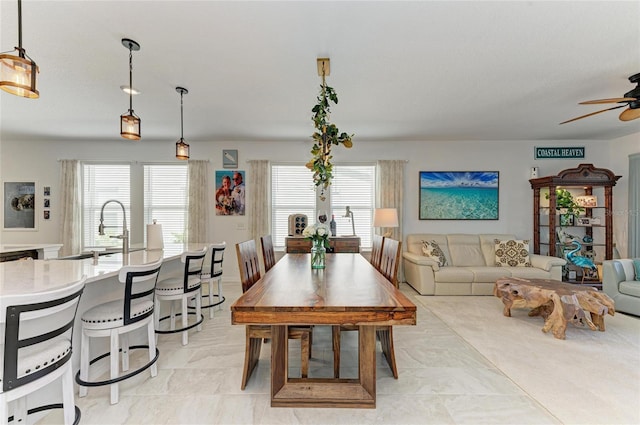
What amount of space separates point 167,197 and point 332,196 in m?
3.03

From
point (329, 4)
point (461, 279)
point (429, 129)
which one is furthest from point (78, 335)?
point (429, 129)

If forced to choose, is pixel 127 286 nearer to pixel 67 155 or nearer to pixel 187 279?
pixel 187 279

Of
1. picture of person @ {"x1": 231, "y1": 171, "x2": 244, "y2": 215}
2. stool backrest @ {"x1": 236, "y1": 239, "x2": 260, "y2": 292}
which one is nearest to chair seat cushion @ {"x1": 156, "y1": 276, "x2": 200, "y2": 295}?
stool backrest @ {"x1": 236, "y1": 239, "x2": 260, "y2": 292}

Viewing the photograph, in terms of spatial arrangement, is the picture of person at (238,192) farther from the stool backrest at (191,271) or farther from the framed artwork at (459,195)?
the framed artwork at (459,195)

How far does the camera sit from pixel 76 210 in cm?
516

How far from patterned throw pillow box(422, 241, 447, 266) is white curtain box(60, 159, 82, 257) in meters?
6.01

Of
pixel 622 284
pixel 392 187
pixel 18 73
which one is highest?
pixel 18 73

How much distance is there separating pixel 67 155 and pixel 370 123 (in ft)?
17.6

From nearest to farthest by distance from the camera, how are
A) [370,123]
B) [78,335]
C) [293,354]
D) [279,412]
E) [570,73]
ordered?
[279,412] → [78,335] → [293,354] → [570,73] → [370,123]

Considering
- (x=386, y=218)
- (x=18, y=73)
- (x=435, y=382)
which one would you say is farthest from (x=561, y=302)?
(x=18, y=73)

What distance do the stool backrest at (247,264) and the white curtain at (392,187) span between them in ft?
10.7

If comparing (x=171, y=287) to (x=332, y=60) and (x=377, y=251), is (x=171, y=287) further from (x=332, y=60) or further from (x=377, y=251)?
(x=332, y=60)

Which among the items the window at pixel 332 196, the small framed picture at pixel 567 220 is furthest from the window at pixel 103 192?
the small framed picture at pixel 567 220

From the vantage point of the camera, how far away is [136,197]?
533 cm
